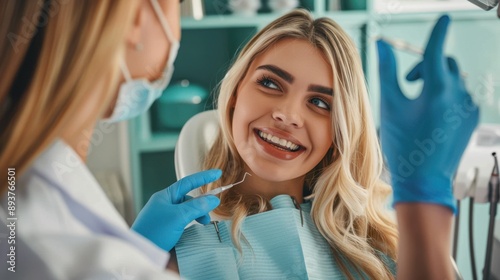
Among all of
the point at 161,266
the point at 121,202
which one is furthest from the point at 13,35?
the point at 121,202

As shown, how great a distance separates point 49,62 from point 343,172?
1.68 ft

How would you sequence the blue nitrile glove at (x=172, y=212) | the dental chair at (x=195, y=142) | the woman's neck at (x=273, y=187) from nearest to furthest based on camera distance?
the blue nitrile glove at (x=172, y=212) → the woman's neck at (x=273, y=187) → the dental chair at (x=195, y=142)

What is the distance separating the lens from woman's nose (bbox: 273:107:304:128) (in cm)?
91

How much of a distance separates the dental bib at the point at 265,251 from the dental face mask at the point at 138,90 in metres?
0.27

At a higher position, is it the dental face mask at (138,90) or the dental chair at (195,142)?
the dental face mask at (138,90)

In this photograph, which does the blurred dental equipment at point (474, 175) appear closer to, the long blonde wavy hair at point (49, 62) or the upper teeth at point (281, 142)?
the upper teeth at point (281, 142)

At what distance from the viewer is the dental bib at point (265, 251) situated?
2.95 ft

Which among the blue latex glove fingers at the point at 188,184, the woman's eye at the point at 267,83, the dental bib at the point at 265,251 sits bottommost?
the dental bib at the point at 265,251

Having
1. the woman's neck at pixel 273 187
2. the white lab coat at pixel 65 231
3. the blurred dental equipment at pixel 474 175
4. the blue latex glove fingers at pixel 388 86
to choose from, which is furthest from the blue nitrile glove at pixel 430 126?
the white lab coat at pixel 65 231

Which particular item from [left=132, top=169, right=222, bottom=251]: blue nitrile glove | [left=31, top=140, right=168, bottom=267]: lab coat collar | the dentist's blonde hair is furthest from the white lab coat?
the dentist's blonde hair

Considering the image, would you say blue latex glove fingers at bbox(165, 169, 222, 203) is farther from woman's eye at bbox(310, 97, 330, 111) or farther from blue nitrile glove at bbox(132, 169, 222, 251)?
woman's eye at bbox(310, 97, 330, 111)

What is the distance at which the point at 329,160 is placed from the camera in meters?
0.96

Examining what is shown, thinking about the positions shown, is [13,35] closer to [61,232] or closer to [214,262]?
[61,232]

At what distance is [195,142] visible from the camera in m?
1.14
